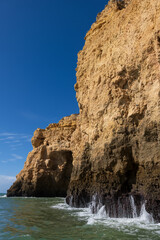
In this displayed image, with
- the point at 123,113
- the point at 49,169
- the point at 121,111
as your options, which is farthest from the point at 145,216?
the point at 49,169

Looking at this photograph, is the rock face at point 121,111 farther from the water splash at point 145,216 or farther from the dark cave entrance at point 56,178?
the dark cave entrance at point 56,178

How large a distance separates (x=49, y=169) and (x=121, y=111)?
21.4 metres

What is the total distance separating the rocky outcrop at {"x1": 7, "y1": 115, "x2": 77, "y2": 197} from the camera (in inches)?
1226

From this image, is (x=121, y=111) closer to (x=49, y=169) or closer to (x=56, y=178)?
(x=56, y=178)

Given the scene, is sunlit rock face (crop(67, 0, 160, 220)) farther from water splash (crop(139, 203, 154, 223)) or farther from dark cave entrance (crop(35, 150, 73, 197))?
dark cave entrance (crop(35, 150, 73, 197))

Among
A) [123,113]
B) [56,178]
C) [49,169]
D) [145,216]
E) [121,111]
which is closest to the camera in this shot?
[145,216]

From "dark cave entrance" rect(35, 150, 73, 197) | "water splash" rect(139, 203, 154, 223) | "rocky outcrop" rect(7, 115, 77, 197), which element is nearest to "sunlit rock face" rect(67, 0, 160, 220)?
"water splash" rect(139, 203, 154, 223)

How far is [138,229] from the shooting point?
768cm

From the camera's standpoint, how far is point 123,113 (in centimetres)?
1291

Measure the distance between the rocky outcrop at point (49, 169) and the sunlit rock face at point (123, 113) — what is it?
1512 centimetres

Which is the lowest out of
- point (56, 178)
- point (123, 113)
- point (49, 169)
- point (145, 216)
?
point (145, 216)

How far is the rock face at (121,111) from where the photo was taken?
1062cm

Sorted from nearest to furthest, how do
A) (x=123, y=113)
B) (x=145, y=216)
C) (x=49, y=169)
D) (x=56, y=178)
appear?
(x=145, y=216), (x=123, y=113), (x=56, y=178), (x=49, y=169)

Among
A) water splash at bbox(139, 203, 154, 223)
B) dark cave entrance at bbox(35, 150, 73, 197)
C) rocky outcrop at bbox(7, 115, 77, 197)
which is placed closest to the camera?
water splash at bbox(139, 203, 154, 223)
